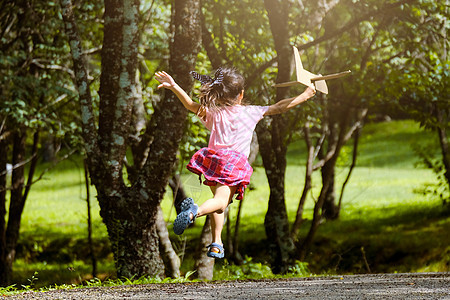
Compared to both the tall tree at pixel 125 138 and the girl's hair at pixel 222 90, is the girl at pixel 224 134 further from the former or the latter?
the tall tree at pixel 125 138

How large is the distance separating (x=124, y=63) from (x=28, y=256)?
1188cm

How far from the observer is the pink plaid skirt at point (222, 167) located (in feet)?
17.5

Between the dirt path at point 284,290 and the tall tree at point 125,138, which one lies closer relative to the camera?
Answer: the dirt path at point 284,290

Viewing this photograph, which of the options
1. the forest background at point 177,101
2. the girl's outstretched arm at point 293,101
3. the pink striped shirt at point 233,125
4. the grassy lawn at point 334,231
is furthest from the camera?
the grassy lawn at point 334,231

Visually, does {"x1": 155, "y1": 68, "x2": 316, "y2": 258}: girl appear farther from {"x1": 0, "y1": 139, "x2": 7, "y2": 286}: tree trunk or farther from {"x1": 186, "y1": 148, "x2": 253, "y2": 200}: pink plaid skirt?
{"x1": 0, "y1": 139, "x2": 7, "y2": 286}: tree trunk

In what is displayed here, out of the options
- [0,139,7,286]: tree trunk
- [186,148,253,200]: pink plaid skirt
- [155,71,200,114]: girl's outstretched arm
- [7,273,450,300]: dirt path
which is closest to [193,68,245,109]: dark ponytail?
[155,71,200,114]: girl's outstretched arm

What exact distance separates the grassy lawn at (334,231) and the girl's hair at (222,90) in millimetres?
3334

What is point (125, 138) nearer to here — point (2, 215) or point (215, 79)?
point (215, 79)

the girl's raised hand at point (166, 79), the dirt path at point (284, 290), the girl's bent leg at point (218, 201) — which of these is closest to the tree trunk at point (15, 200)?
the dirt path at point (284, 290)

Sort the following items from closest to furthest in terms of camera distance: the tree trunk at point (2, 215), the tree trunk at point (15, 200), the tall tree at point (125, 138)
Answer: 1. the tall tree at point (125, 138)
2. the tree trunk at point (2, 215)
3. the tree trunk at point (15, 200)

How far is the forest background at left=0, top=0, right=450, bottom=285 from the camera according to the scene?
7484 millimetres

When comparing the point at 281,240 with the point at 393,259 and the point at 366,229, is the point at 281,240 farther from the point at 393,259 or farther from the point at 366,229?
the point at 366,229

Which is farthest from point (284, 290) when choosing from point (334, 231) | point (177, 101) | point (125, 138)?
point (334, 231)

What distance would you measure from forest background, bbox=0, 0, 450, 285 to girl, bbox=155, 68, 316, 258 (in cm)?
184
